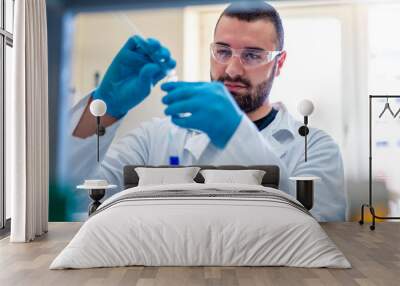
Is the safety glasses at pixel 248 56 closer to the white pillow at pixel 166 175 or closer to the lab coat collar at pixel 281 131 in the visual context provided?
the lab coat collar at pixel 281 131

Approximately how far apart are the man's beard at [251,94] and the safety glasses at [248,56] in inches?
6.7

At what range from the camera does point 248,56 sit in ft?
22.2

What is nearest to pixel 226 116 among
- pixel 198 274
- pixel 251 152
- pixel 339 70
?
pixel 251 152

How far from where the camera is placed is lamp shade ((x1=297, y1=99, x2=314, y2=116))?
6570 mm

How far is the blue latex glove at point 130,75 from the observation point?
273 inches

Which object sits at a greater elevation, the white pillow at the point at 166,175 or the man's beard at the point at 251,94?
the man's beard at the point at 251,94

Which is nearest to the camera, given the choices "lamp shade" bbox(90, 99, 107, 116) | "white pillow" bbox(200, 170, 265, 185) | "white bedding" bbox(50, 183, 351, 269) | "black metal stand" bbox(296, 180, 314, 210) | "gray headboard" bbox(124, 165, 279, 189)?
"white bedding" bbox(50, 183, 351, 269)

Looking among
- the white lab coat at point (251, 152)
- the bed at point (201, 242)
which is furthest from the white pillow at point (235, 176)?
the bed at point (201, 242)

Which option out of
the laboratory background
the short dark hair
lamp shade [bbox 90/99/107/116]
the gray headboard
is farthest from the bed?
the short dark hair

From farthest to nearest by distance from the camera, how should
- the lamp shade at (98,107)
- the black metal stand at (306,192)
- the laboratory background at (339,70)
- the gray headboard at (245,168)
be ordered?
the laboratory background at (339,70), the lamp shade at (98,107), the gray headboard at (245,168), the black metal stand at (306,192)

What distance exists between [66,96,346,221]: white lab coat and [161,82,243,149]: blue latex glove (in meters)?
0.10

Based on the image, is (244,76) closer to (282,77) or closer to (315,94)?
(282,77)

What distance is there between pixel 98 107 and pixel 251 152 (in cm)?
199

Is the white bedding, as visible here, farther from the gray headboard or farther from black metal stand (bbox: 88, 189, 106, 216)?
the gray headboard
